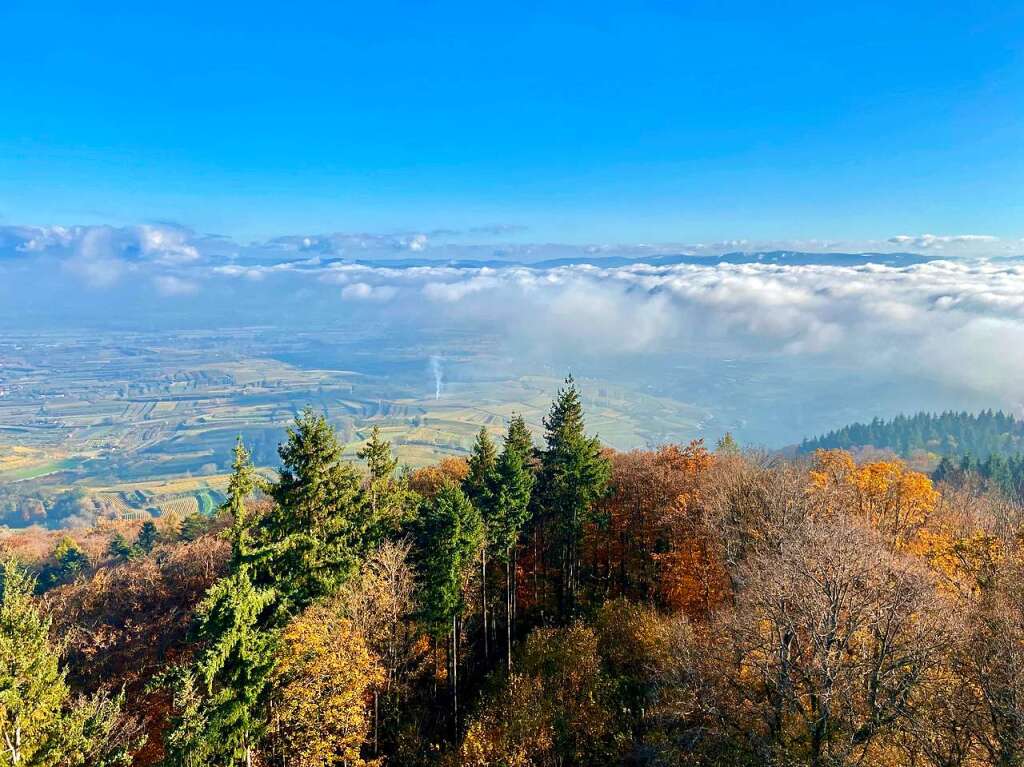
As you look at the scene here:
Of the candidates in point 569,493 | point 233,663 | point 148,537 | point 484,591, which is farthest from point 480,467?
point 148,537

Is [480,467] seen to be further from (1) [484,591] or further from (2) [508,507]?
(1) [484,591]

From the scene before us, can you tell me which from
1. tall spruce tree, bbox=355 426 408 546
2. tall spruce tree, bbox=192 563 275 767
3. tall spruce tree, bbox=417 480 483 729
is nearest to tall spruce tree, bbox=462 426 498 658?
tall spruce tree, bbox=417 480 483 729

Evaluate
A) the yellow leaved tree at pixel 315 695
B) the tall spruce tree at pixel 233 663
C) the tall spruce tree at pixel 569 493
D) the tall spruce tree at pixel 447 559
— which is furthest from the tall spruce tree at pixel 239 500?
the tall spruce tree at pixel 569 493

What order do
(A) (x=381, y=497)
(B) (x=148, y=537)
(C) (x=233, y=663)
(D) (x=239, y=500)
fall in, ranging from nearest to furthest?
(C) (x=233, y=663) < (D) (x=239, y=500) < (A) (x=381, y=497) < (B) (x=148, y=537)

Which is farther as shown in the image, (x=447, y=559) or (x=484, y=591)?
(x=484, y=591)

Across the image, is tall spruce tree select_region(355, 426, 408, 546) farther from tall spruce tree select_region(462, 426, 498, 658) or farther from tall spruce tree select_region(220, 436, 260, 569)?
tall spruce tree select_region(220, 436, 260, 569)

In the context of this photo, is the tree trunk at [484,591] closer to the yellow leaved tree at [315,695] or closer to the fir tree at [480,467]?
the fir tree at [480,467]

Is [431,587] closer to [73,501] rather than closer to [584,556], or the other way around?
[584,556]

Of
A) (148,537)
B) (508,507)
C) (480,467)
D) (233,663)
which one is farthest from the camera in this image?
(148,537)
